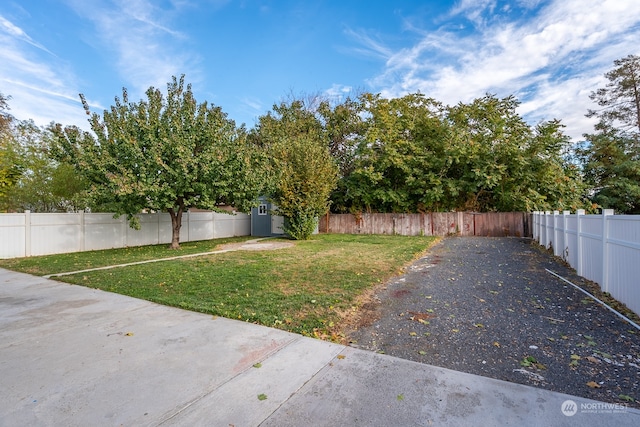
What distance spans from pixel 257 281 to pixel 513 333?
13.6 feet

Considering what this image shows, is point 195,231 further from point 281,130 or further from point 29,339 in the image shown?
point 29,339

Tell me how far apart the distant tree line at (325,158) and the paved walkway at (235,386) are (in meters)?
7.52

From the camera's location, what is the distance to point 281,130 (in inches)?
786

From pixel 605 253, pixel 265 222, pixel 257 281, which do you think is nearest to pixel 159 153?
pixel 257 281

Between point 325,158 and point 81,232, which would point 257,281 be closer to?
point 81,232

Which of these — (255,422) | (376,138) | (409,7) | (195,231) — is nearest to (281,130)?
(376,138)

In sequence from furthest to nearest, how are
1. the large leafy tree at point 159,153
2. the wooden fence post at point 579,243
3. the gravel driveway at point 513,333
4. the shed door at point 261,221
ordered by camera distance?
the shed door at point 261,221 < the large leafy tree at point 159,153 < the wooden fence post at point 579,243 < the gravel driveway at point 513,333

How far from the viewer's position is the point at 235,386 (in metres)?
2.43

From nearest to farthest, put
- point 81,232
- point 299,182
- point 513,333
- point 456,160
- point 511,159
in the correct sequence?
point 513,333 < point 81,232 < point 299,182 < point 511,159 < point 456,160

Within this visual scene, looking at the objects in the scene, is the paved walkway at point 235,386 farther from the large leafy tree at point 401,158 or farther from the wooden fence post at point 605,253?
the large leafy tree at point 401,158

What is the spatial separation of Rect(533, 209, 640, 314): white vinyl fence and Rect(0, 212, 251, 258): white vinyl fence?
46.8ft

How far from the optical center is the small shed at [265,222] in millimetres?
18281

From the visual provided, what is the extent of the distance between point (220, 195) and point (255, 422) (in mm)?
10095

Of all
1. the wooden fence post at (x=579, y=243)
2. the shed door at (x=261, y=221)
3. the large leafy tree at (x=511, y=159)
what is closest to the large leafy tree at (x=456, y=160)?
the large leafy tree at (x=511, y=159)
